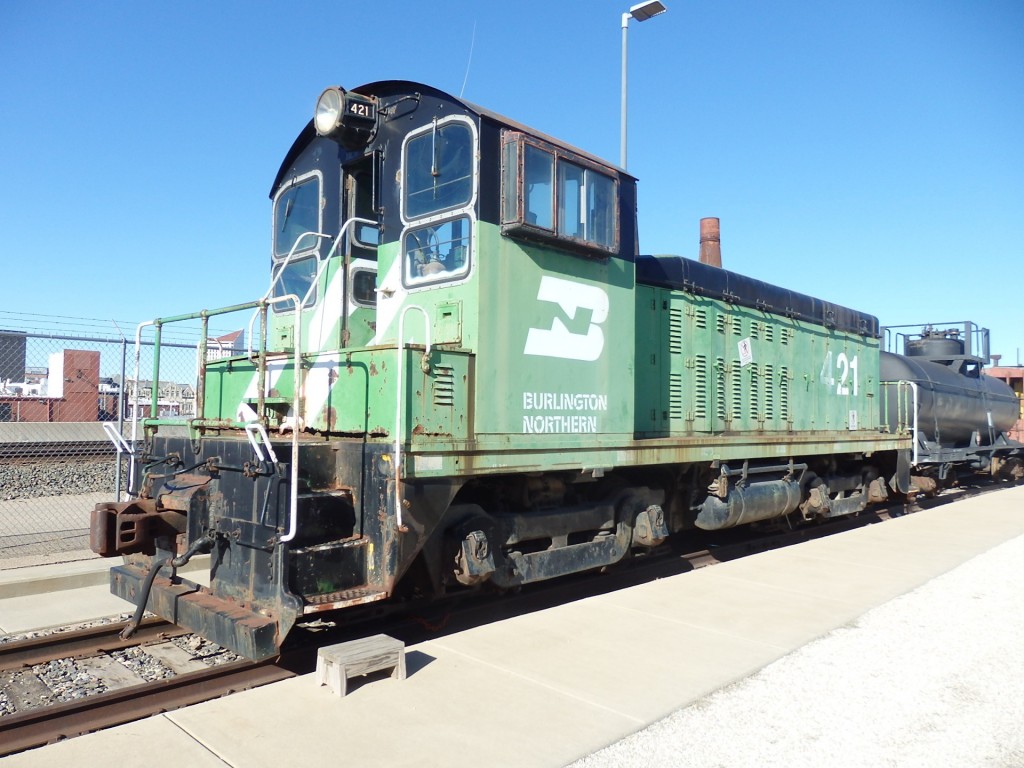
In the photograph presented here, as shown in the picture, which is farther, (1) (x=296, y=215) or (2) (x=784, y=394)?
(2) (x=784, y=394)

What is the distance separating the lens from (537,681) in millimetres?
4273

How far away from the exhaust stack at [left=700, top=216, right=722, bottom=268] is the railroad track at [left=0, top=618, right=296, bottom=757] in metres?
8.23

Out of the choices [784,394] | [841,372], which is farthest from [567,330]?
[841,372]

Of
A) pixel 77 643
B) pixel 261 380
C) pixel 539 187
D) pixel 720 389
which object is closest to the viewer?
pixel 261 380

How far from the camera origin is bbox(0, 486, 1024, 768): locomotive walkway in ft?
11.2

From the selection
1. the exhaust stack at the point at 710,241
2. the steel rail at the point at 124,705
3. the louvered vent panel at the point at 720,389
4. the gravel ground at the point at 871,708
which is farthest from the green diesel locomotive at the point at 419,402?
the exhaust stack at the point at 710,241

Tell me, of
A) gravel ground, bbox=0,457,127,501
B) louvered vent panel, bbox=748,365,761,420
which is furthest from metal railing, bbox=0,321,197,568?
louvered vent panel, bbox=748,365,761,420

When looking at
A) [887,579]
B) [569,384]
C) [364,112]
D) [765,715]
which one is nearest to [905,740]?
[765,715]

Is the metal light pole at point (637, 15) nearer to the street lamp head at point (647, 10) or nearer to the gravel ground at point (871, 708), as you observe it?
the street lamp head at point (647, 10)

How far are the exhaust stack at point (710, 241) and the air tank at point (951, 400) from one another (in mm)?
4572

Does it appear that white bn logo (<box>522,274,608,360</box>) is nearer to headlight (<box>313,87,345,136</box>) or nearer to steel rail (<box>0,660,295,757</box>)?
headlight (<box>313,87,345,136</box>)

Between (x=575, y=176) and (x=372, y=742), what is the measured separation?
13.4 ft

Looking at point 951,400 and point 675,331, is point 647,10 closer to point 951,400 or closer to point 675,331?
point 675,331

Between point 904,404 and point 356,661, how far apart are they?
11642 mm
